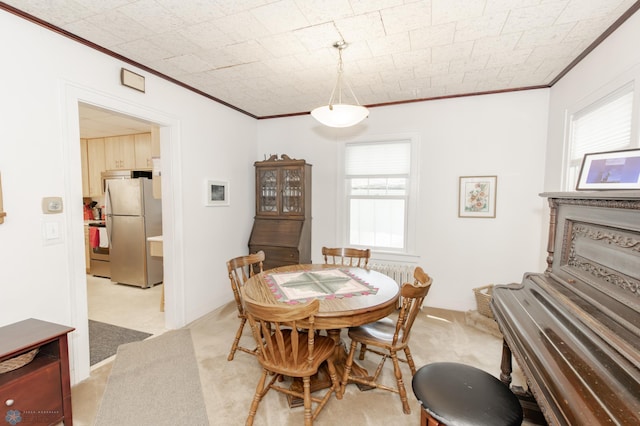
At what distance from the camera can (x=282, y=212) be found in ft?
13.5

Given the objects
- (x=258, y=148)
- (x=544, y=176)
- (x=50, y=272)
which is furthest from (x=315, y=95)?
(x=50, y=272)

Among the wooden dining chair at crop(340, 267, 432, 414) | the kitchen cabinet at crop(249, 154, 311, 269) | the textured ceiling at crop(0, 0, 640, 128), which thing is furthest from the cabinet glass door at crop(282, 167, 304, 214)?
the wooden dining chair at crop(340, 267, 432, 414)

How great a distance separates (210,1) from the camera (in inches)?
71.0

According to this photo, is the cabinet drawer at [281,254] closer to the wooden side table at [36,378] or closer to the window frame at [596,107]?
the wooden side table at [36,378]

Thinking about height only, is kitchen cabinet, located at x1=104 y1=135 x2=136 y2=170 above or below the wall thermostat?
above

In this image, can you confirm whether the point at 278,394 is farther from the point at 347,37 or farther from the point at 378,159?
the point at 378,159

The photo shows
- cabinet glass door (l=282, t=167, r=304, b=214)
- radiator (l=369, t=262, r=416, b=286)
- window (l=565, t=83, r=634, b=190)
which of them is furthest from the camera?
cabinet glass door (l=282, t=167, r=304, b=214)

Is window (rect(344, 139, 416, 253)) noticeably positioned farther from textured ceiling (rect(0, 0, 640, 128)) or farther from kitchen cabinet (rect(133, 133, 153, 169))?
kitchen cabinet (rect(133, 133, 153, 169))

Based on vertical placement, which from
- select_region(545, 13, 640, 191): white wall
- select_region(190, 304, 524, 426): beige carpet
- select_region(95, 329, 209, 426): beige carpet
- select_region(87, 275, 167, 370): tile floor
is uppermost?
select_region(545, 13, 640, 191): white wall

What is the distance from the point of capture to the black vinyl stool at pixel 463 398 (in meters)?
1.16

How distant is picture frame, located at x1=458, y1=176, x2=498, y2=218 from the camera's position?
134 inches

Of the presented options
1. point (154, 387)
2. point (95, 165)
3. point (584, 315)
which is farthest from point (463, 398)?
point (95, 165)

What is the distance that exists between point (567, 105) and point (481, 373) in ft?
8.79

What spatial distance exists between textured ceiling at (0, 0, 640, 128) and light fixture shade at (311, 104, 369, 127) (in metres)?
0.54
